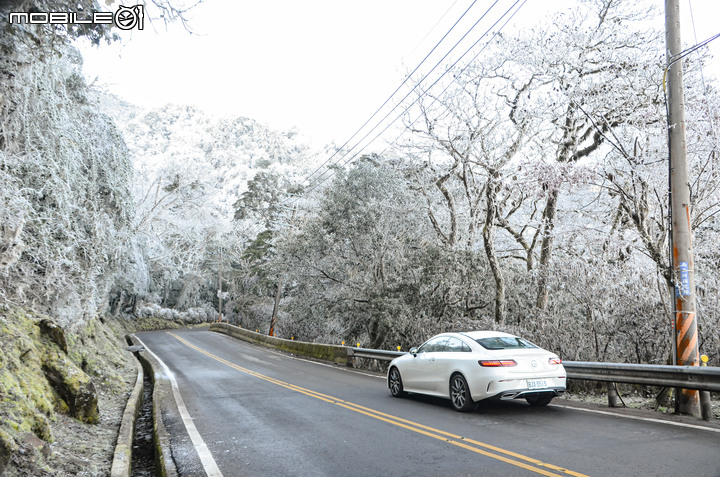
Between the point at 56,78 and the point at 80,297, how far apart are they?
5452 mm

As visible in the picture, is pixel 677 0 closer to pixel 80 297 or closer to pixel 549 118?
pixel 549 118

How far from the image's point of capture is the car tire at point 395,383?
10.9 metres

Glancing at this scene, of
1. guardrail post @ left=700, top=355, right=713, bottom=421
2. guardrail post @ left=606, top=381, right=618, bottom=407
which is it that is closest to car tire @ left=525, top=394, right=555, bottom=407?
guardrail post @ left=606, top=381, right=618, bottom=407

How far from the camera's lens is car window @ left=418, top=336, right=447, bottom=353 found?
9980 millimetres

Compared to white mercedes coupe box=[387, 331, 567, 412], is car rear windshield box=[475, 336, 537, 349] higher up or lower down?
higher up

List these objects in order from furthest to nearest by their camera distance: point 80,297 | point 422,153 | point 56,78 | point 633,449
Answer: point 422,153, point 80,297, point 56,78, point 633,449

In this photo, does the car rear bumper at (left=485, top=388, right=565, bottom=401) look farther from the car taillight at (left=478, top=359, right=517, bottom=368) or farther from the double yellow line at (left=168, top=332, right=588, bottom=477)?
the double yellow line at (left=168, top=332, right=588, bottom=477)

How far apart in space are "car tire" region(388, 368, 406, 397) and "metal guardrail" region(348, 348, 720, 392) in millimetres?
3398

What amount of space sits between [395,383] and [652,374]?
5.04 m

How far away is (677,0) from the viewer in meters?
8.38

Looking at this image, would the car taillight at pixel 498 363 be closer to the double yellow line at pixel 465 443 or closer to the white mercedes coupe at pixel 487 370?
the white mercedes coupe at pixel 487 370

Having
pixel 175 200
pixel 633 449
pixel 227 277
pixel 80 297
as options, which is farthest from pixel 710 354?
pixel 227 277

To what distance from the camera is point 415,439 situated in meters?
6.77

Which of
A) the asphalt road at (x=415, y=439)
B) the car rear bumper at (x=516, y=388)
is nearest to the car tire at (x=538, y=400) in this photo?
the asphalt road at (x=415, y=439)
